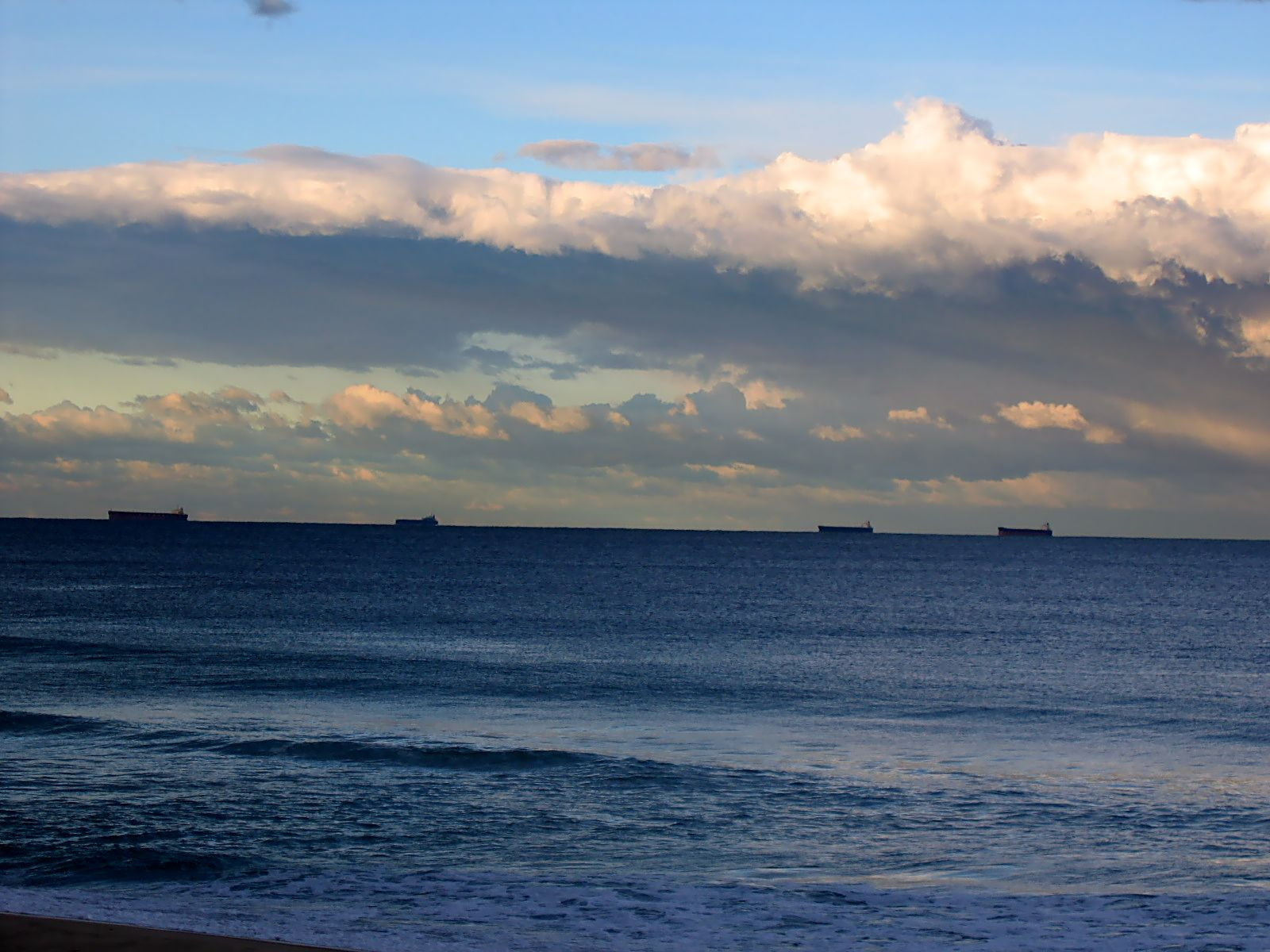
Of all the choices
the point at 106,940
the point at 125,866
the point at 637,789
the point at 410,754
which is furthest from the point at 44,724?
the point at 106,940

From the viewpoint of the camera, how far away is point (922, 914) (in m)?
17.5

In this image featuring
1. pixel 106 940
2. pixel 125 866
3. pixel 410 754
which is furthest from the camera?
pixel 410 754

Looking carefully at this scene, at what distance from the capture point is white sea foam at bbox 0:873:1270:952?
1623 cm

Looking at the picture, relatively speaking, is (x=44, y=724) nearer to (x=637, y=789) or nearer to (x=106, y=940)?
(x=637, y=789)

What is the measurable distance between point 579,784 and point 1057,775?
10.9 meters

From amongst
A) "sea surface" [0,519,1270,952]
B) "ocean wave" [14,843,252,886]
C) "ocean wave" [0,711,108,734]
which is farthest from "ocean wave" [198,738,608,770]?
"ocean wave" [14,843,252,886]

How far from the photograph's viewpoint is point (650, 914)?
1750cm

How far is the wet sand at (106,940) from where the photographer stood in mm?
14289

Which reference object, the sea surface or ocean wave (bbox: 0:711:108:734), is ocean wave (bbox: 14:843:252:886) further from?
ocean wave (bbox: 0:711:108:734)

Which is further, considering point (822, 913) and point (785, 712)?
point (785, 712)

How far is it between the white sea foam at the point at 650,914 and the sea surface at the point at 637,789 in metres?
0.07

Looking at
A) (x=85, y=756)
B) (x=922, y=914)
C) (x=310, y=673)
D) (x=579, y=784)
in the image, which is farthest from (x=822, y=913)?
(x=310, y=673)

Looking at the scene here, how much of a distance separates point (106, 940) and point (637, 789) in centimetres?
1281

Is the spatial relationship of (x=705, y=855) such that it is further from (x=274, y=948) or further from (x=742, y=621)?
(x=742, y=621)
